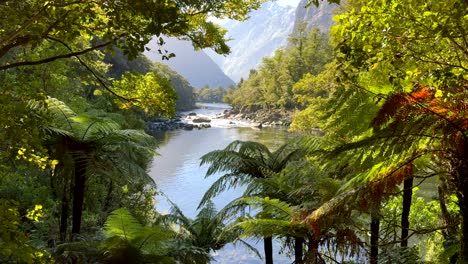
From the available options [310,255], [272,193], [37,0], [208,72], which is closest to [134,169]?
[272,193]

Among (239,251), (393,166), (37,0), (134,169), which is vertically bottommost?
(239,251)

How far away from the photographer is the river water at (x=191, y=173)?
39.1 feet

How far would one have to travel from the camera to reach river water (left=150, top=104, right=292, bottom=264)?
1191 cm

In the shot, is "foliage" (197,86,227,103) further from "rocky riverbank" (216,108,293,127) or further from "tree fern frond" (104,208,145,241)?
"tree fern frond" (104,208,145,241)

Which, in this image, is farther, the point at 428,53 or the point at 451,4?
the point at 428,53

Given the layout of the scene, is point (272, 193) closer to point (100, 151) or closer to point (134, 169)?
point (134, 169)

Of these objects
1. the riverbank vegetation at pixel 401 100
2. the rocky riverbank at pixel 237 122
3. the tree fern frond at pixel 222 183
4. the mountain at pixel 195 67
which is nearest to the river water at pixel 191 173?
the tree fern frond at pixel 222 183

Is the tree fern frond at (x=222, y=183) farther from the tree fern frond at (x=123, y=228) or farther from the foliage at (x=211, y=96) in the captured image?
the foliage at (x=211, y=96)

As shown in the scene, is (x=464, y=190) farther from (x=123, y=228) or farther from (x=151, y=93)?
(x=123, y=228)

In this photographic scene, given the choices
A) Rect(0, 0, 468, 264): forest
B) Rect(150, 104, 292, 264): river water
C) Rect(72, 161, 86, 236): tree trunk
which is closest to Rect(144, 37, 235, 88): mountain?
Rect(150, 104, 292, 264): river water

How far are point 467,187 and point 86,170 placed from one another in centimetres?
410

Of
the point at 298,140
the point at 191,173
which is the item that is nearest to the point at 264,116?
the point at 191,173

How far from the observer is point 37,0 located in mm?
2688

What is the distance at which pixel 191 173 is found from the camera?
19125mm
